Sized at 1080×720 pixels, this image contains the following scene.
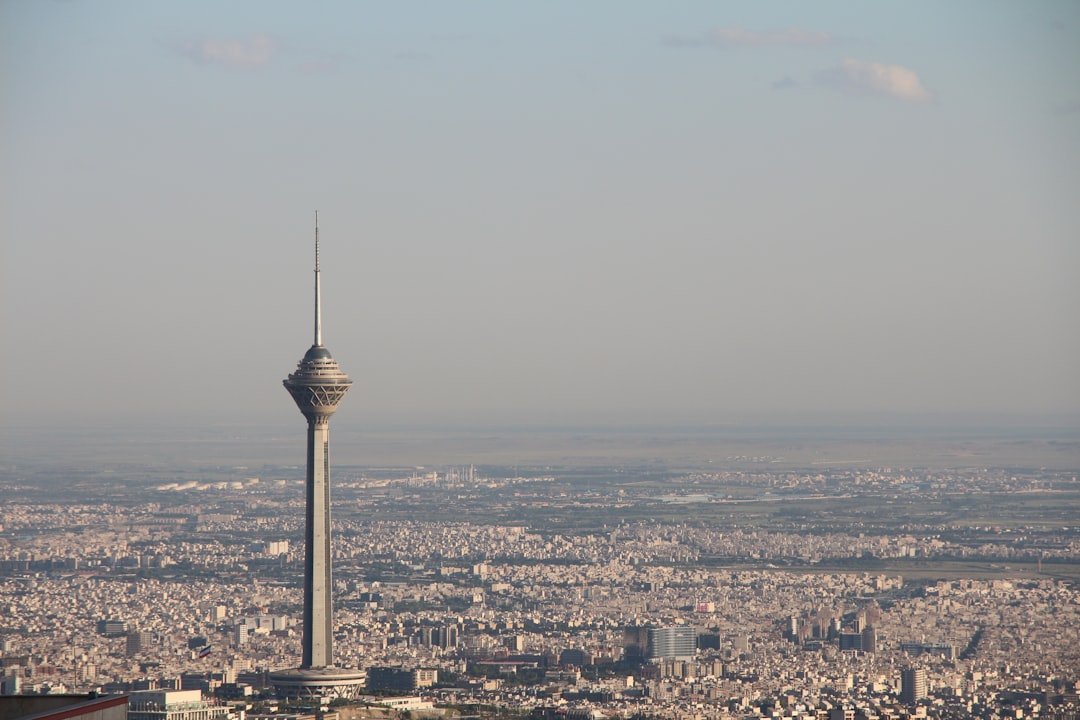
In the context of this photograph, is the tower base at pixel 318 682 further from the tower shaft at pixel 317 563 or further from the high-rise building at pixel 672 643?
the high-rise building at pixel 672 643

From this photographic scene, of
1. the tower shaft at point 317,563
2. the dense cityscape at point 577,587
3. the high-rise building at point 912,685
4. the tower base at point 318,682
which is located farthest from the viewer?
the tower shaft at point 317,563

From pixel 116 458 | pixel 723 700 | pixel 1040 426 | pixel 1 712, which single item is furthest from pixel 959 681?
pixel 116 458

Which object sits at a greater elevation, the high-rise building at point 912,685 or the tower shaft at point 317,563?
the tower shaft at point 317,563

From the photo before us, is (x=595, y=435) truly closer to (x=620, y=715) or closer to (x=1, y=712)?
(x=620, y=715)

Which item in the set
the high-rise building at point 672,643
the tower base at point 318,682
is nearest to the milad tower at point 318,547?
the tower base at point 318,682

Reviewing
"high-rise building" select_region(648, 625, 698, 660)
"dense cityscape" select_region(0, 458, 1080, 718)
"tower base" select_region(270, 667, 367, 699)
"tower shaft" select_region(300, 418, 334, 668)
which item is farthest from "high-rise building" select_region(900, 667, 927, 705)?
"tower shaft" select_region(300, 418, 334, 668)

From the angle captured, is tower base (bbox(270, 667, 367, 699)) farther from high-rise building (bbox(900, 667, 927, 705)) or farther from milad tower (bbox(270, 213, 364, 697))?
high-rise building (bbox(900, 667, 927, 705))

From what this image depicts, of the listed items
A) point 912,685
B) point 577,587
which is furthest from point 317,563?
point 577,587

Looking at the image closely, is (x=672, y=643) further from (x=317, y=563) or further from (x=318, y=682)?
(x=318, y=682)

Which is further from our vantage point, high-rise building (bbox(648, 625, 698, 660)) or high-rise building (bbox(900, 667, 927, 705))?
high-rise building (bbox(648, 625, 698, 660))
